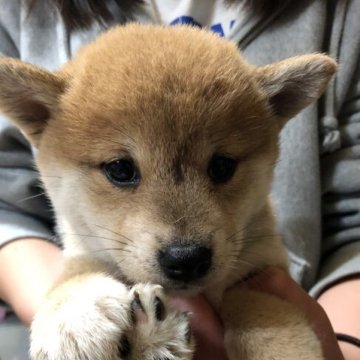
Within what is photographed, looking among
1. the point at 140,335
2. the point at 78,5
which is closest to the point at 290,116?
the point at 140,335

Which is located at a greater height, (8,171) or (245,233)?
(8,171)

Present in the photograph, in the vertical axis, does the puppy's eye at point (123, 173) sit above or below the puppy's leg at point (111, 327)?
above

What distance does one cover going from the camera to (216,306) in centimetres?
129

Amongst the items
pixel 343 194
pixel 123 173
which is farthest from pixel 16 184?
pixel 343 194

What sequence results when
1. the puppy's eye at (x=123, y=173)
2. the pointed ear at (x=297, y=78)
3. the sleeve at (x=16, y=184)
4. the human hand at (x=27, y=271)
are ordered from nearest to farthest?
the puppy's eye at (x=123, y=173) → the pointed ear at (x=297, y=78) → the human hand at (x=27, y=271) → the sleeve at (x=16, y=184)

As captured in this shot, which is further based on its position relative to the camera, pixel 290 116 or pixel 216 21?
pixel 216 21

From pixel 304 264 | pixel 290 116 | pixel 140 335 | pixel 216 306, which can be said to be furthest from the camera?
pixel 304 264

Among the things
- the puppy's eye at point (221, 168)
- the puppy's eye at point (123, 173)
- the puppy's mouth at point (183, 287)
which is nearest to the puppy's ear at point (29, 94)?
the puppy's eye at point (123, 173)

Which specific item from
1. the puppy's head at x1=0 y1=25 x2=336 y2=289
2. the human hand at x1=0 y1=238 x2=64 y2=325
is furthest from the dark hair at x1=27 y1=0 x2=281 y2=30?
the human hand at x1=0 y1=238 x2=64 y2=325

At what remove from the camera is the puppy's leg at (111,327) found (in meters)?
1.02

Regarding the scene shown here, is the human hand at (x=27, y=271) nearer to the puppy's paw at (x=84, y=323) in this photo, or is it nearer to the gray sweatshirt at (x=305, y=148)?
the gray sweatshirt at (x=305, y=148)

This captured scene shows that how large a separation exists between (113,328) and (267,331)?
348 millimetres

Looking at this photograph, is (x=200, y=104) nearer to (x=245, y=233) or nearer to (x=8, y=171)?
(x=245, y=233)

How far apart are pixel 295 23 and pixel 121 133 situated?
3.02ft
